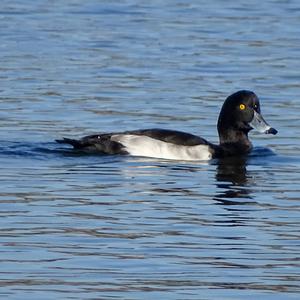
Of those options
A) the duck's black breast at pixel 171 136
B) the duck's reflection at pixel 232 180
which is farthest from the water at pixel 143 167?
the duck's black breast at pixel 171 136

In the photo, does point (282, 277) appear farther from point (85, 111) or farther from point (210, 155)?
point (85, 111)

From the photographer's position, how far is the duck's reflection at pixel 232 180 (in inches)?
512

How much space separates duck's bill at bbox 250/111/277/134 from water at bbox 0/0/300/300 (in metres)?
0.21

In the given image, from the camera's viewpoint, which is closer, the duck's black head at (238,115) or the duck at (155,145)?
the duck at (155,145)

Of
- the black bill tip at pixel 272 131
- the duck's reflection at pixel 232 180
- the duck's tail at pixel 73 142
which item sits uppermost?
the black bill tip at pixel 272 131

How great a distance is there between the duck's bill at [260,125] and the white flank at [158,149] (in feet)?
3.06

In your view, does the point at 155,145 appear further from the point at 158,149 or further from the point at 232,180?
the point at 232,180

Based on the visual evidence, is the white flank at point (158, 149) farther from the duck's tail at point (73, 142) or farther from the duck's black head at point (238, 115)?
the duck's black head at point (238, 115)

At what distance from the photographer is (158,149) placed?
1566cm

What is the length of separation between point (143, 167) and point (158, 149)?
83 cm

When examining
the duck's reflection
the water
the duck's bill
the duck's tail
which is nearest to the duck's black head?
the duck's bill

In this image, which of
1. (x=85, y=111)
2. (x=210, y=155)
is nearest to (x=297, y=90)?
(x=85, y=111)

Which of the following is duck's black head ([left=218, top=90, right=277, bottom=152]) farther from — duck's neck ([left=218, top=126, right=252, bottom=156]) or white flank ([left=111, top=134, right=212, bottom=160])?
white flank ([left=111, top=134, right=212, bottom=160])

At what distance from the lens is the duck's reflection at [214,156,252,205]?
1302cm
